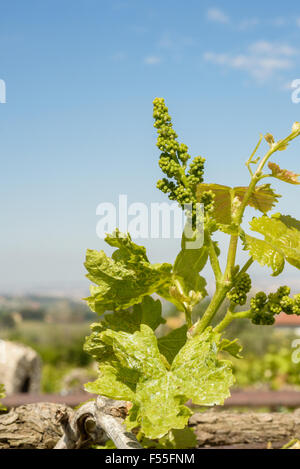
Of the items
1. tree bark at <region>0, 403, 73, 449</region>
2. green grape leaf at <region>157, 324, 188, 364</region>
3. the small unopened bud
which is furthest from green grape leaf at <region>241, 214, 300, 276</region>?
tree bark at <region>0, 403, 73, 449</region>

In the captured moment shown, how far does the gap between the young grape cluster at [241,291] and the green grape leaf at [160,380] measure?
54 mm

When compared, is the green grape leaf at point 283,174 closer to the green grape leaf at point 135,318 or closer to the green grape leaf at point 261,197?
the green grape leaf at point 261,197

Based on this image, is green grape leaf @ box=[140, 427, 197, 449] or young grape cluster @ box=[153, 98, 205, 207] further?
green grape leaf @ box=[140, 427, 197, 449]

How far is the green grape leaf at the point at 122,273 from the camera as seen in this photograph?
70cm

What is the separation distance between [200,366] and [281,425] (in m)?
0.65

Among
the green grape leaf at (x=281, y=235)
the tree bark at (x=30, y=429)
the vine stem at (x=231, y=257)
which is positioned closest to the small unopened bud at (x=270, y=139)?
the vine stem at (x=231, y=257)

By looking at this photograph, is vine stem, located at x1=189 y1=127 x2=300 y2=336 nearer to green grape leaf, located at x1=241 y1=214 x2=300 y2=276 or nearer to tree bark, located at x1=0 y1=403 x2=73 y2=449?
green grape leaf, located at x1=241 y1=214 x2=300 y2=276

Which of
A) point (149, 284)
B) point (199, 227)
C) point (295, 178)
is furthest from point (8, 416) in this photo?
point (295, 178)

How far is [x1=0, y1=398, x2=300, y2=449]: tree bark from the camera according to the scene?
2.43 ft

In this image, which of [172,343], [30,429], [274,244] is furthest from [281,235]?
[30,429]

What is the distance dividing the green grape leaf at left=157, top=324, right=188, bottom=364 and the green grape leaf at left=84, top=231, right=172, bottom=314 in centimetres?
9

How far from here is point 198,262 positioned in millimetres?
741

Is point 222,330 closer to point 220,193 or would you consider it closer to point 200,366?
point 200,366

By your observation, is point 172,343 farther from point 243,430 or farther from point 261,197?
point 243,430
